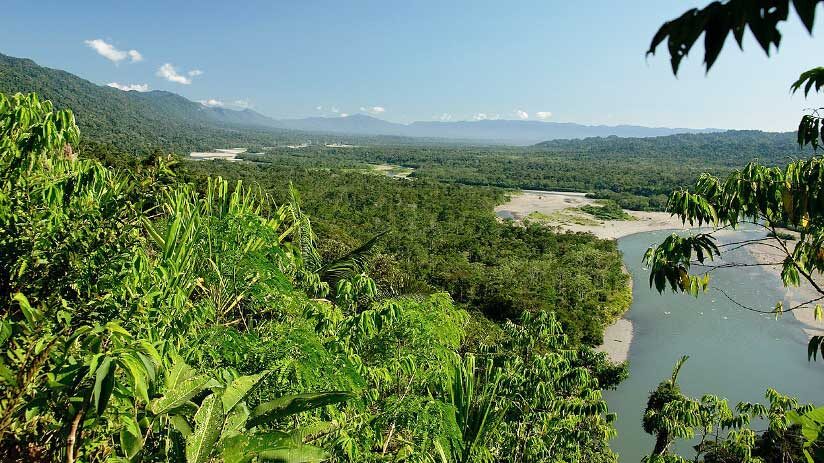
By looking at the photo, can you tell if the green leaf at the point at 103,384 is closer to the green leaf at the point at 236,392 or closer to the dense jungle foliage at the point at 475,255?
the green leaf at the point at 236,392

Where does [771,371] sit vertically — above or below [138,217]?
below

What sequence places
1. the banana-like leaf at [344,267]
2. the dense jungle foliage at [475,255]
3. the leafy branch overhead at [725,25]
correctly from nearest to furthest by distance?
the leafy branch overhead at [725,25] → the banana-like leaf at [344,267] → the dense jungle foliage at [475,255]

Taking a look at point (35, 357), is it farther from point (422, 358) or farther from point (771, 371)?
point (771, 371)

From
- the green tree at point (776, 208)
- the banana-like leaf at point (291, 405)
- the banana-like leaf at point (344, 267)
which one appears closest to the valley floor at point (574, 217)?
the banana-like leaf at point (344, 267)

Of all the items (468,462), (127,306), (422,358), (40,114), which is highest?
(40,114)

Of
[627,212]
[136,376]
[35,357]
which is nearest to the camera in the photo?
[136,376]

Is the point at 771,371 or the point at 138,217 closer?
the point at 138,217

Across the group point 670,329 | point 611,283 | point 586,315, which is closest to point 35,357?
point 586,315
